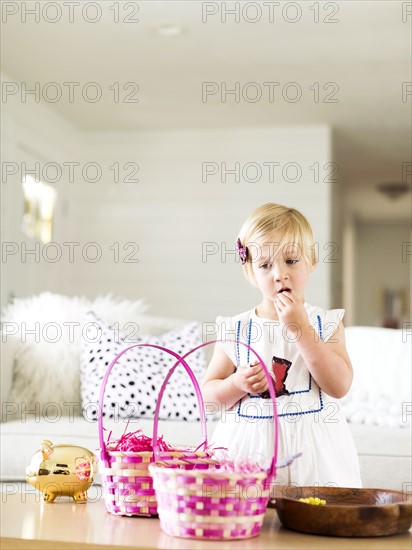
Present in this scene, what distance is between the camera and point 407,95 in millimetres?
5066

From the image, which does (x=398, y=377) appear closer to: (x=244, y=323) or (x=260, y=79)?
(x=244, y=323)

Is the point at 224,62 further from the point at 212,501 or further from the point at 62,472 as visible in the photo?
the point at 212,501

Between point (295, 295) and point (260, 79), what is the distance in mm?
3281

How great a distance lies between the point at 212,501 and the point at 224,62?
3.60m

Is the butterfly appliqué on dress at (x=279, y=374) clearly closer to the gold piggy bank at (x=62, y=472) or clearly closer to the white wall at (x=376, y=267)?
the gold piggy bank at (x=62, y=472)

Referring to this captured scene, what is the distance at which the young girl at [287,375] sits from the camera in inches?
70.3

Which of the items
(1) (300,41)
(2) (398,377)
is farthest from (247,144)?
(2) (398,377)

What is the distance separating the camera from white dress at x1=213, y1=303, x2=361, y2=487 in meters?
1.80

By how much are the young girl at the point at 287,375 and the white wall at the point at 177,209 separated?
3913 mm

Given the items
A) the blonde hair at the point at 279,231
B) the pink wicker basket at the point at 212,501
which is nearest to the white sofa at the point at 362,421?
the blonde hair at the point at 279,231

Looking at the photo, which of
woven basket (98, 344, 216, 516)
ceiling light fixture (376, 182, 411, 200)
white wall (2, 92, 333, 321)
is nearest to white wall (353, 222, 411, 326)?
ceiling light fixture (376, 182, 411, 200)

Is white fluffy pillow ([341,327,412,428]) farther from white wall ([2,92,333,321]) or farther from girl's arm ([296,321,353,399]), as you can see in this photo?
white wall ([2,92,333,321])

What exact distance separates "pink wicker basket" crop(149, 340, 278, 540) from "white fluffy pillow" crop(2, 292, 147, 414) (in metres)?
1.91

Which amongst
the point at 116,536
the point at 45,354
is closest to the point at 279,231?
the point at 116,536
